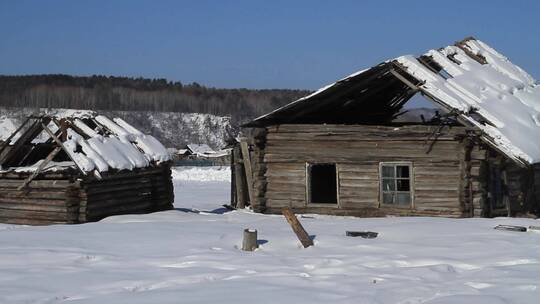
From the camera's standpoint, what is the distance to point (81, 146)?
17109 mm

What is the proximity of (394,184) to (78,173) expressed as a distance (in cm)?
859

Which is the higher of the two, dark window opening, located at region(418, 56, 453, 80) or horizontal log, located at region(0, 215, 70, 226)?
dark window opening, located at region(418, 56, 453, 80)

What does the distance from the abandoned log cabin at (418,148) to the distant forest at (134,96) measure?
120528 millimetres

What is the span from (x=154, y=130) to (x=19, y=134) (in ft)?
418

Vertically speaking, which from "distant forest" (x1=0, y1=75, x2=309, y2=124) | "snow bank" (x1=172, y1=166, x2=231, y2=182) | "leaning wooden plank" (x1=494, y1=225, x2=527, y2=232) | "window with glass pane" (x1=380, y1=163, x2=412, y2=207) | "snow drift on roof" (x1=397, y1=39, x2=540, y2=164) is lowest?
"leaning wooden plank" (x1=494, y1=225, x2=527, y2=232)

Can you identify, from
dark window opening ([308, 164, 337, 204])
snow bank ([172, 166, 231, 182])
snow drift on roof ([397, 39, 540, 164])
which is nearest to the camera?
snow drift on roof ([397, 39, 540, 164])

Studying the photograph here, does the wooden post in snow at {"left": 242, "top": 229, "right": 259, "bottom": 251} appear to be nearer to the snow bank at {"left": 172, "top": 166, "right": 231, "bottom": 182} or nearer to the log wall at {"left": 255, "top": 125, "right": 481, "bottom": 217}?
the log wall at {"left": 255, "top": 125, "right": 481, "bottom": 217}

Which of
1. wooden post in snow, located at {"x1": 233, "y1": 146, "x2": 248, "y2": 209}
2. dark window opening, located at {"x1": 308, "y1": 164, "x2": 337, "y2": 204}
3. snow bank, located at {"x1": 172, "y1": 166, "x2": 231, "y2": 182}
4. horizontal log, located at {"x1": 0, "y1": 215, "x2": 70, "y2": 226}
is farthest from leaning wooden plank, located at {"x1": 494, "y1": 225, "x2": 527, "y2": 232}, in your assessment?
snow bank, located at {"x1": 172, "y1": 166, "x2": 231, "y2": 182}

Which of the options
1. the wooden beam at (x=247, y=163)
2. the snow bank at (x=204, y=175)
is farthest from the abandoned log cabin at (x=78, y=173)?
the snow bank at (x=204, y=175)

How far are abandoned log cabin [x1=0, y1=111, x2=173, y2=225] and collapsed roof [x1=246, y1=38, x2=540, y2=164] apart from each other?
4025mm

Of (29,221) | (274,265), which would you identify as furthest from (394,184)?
(29,221)

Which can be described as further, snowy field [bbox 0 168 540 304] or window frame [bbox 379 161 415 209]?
window frame [bbox 379 161 415 209]

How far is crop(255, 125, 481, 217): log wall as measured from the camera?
52.2 ft

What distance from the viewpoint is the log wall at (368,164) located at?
15.9 m
